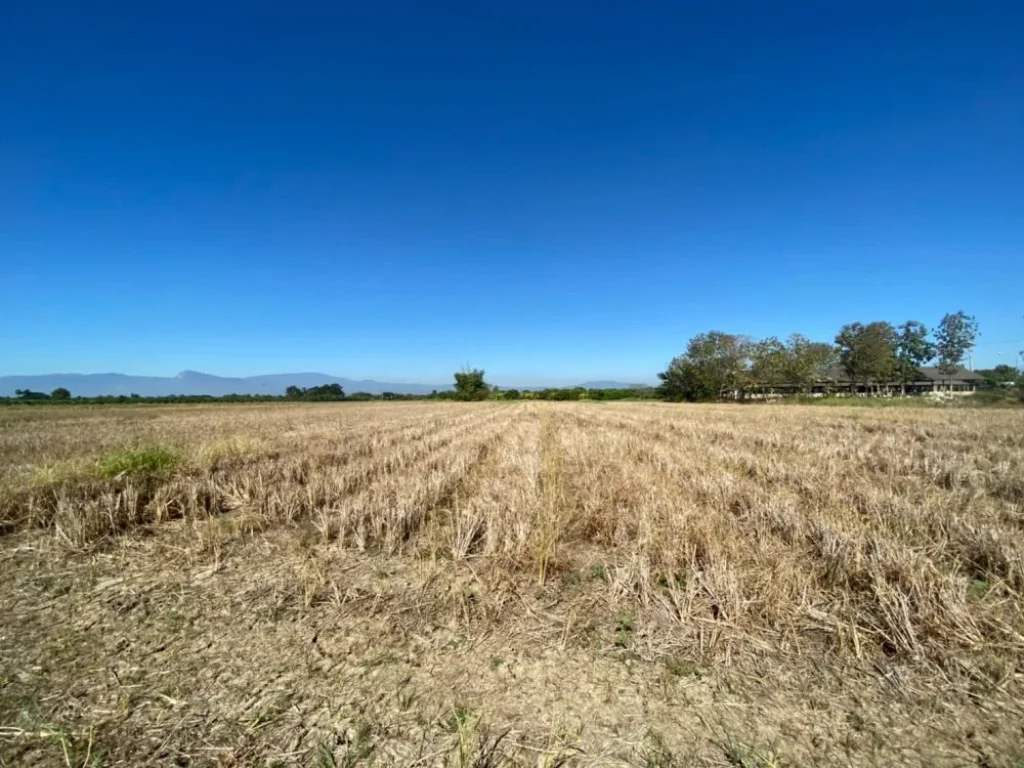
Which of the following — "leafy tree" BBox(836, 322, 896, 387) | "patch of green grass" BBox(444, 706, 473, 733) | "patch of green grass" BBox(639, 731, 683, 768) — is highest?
"leafy tree" BBox(836, 322, 896, 387)

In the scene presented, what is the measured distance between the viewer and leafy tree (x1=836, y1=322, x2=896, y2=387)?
65.2 meters

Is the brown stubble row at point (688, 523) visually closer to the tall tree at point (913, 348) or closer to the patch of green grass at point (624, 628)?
the patch of green grass at point (624, 628)

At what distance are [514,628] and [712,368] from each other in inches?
2877

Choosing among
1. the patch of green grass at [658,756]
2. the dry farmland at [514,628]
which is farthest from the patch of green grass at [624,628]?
the patch of green grass at [658,756]

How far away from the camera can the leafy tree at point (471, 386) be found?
91000mm

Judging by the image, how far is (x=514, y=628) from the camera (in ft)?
10.1

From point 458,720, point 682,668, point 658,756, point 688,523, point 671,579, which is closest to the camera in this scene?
point 658,756

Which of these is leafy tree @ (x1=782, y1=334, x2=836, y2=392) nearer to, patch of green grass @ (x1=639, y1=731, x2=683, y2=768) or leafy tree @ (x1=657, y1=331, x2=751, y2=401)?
leafy tree @ (x1=657, y1=331, x2=751, y2=401)

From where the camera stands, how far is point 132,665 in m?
2.63

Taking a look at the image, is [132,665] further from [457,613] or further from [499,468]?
[499,468]

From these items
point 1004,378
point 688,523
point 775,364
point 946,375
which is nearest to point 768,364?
point 775,364

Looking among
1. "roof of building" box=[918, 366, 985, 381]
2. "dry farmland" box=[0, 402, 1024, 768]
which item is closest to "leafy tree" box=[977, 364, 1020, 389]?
"roof of building" box=[918, 366, 985, 381]

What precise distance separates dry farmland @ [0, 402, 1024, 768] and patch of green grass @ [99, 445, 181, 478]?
2.19 feet

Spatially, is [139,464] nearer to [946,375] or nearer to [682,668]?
[682,668]
